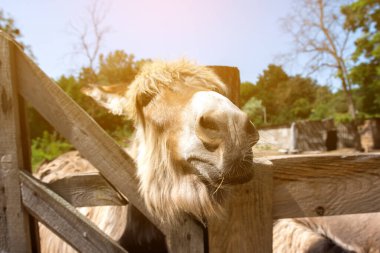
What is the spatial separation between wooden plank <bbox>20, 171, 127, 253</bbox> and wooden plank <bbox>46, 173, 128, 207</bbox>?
115 millimetres

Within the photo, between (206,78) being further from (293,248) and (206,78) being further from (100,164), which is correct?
(293,248)

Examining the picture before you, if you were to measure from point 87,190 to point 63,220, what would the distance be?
200mm

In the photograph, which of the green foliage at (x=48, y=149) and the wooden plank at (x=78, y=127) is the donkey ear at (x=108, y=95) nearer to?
the wooden plank at (x=78, y=127)

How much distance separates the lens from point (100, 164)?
1.39m

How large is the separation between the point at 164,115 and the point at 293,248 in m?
1.23

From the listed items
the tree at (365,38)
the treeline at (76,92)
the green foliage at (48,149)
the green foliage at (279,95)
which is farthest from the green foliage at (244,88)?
the tree at (365,38)

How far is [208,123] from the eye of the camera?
1.15 m

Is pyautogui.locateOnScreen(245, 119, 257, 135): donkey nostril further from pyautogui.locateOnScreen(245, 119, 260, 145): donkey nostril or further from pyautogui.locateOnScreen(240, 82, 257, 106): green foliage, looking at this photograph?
pyautogui.locateOnScreen(240, 82, 257, 106): green foliage

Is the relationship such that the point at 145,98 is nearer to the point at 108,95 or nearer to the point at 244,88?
the point at 108,95

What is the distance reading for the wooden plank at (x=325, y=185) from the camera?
1279 mm

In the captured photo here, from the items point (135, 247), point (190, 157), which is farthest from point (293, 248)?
point (190, 157)

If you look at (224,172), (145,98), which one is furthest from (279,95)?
(224,172)

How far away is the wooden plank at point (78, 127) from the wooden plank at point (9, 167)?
2.2 inches

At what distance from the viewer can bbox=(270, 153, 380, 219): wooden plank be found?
1.28 meters
